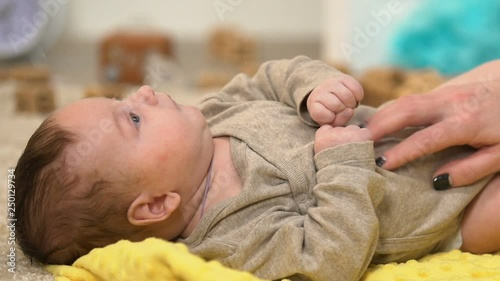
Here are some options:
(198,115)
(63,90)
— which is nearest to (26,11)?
(63,90)

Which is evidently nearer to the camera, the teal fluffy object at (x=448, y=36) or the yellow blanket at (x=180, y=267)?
the yellow blanket at (x=180, y=267)

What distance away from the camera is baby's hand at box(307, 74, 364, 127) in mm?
921

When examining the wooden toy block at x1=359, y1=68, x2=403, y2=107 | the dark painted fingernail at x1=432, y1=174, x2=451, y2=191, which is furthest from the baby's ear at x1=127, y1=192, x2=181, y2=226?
the wooden toy block at x1=359, y1=68, x2=403, y2=107

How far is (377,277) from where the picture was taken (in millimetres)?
880

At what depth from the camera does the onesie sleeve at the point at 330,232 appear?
81cm

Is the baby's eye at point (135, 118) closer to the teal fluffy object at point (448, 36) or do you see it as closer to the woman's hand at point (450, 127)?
the woman's hand at point (450, 127)

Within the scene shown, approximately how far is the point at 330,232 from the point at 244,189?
0.44ft

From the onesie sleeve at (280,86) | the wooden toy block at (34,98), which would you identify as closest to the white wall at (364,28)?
the wooden toy block at (34,98)

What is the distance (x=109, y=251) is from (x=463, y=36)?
2.03m

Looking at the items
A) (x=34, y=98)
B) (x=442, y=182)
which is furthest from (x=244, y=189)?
(x=34, y=98)

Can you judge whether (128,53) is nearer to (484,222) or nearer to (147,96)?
(147,96)

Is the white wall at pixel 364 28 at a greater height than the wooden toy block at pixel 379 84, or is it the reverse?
the wooden toy block at pixel 379 84

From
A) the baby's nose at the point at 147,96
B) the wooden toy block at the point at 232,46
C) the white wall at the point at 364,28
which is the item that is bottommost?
the wooden toy block at the point at 232,46

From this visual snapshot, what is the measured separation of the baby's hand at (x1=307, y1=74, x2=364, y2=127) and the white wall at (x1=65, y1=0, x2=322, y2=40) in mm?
2674
